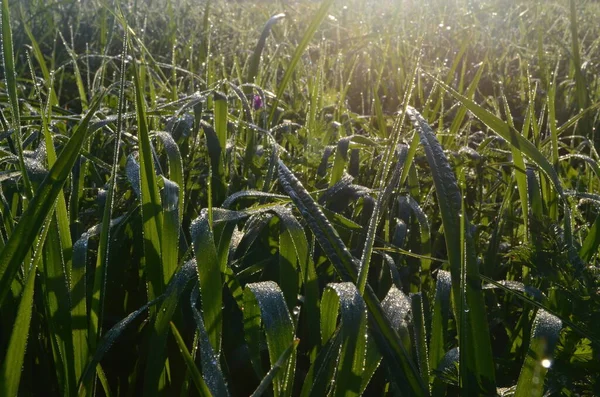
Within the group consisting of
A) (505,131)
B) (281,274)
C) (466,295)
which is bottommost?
(281,274)

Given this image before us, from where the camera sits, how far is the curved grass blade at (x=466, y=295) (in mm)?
755

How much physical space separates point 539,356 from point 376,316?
0.56 ft

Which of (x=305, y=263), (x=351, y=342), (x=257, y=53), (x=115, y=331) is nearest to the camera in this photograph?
(x=351, y=342)

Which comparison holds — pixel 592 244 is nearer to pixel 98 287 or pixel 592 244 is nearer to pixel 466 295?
pixel 466 295

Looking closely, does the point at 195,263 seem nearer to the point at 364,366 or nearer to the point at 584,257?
the point at 364,366

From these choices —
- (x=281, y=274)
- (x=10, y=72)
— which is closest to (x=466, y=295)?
(x=281, y=274)

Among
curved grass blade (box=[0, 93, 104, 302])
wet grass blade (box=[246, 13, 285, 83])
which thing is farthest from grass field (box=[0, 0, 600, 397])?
wet grass blade (box=[246, 13, 285, 83])

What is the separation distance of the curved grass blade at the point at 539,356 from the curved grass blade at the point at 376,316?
102 mm

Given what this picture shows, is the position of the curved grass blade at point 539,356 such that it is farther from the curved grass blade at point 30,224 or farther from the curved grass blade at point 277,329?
the curved grass blade at point 30,224

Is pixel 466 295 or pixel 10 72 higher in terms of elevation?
pixel 10 72

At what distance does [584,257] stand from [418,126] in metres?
0.40

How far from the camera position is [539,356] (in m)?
0.74

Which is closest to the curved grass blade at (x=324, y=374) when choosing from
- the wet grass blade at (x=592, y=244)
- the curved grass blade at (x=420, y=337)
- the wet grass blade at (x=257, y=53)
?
the curved grass blade at (x=420, y=337)

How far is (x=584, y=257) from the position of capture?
1063mm
